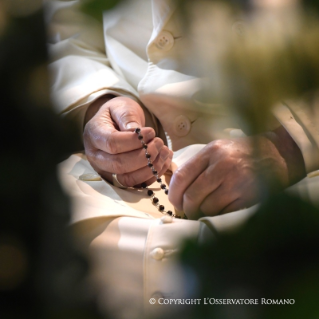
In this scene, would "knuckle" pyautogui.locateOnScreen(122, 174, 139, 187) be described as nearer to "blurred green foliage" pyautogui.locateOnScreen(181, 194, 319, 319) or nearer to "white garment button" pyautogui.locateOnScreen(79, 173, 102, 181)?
"white garment button" pyautogui.locateOnScreen(79, 173, 102, 181)

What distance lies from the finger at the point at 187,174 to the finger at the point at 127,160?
160mm

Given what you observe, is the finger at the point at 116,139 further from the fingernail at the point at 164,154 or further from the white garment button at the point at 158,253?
the white garment button at the point at 158,253

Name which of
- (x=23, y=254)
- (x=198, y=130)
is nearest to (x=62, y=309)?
(x=23, y=254)

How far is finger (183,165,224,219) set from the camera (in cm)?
40

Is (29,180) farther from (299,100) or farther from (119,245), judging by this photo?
(119,245)

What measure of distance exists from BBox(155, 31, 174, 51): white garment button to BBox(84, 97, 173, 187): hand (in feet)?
0.39

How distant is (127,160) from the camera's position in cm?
58

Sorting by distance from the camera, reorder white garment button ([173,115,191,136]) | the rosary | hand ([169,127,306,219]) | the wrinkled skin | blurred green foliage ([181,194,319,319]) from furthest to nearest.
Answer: white garment button ([173,115,191,136]) → the rosary → hand ([169,127,306,219]) → the wrinkled skin → blurred green foliage ([181,194,319,319])

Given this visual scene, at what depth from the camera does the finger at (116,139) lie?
0.57 metres

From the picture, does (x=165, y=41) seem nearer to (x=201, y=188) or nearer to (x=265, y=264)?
(x=201, y=188)

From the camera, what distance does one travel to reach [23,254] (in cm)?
17

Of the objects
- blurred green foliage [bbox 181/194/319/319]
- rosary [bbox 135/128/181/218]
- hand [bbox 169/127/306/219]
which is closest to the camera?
blurred green foliage [bbox 181/194/319/319]

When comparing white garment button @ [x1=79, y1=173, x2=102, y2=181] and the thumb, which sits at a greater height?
the thumb

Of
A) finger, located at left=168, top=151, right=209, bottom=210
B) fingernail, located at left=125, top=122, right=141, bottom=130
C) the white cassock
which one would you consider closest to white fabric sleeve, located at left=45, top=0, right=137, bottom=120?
the white cassock
